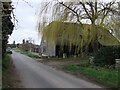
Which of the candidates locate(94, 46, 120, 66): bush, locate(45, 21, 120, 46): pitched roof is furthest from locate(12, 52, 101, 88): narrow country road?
locate(45, 21, 120, 46): pitched roof

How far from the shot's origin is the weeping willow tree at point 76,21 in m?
32.4

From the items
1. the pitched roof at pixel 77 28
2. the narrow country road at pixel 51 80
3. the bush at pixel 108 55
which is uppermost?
the pitched roof at pixel 77 28

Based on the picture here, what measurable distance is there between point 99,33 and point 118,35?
2.17m

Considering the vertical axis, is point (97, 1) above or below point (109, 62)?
above

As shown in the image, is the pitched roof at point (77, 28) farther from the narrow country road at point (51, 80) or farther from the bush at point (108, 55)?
the narrow country road at point (51, 80)

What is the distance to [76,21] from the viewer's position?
109ft

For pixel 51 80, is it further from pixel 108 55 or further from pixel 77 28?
pixel 77 28

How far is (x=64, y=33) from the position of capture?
33.7 meters

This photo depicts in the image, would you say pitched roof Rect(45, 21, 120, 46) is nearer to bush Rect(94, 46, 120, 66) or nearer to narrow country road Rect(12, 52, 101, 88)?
bush Rect(94, 46, 120, 66)

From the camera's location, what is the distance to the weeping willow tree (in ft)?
106

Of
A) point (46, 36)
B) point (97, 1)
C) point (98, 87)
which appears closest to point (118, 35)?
point (97, 1)

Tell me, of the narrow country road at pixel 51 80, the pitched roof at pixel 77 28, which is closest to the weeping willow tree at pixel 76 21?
the pitched roof at pixel 77 28

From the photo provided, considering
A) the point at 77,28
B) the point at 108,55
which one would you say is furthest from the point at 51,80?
the point at 77,28

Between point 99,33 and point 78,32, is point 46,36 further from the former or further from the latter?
point 99,33
